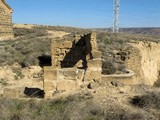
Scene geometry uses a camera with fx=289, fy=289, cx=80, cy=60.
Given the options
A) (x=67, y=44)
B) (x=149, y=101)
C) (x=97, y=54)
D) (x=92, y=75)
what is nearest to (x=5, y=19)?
(x=67, y=44)

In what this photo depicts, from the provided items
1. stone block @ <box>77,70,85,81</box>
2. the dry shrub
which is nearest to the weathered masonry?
stone block @ <box>77,70,85,81</box>

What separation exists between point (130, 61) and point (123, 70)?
10.5 ft

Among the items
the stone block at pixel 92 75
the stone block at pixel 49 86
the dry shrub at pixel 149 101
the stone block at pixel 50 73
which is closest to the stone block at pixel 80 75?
the stone block at pixel 92 75

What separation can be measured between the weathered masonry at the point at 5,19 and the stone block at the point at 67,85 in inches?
773

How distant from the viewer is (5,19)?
27.7 metres

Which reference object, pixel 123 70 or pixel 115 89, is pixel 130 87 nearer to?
pixel 115 89

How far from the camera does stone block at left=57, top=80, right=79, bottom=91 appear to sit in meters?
9.35

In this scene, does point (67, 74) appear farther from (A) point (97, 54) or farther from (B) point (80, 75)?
(A) point (97, 54)

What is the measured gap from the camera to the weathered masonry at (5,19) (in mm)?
27234

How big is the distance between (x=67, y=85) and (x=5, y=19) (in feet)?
65.9

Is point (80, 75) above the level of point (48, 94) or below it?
above

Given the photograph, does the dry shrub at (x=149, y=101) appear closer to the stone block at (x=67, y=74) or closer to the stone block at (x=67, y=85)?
the stone block at (x=67, y=85)

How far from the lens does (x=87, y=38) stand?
12.8 meters

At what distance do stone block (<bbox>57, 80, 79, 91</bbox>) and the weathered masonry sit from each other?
1962 cm
